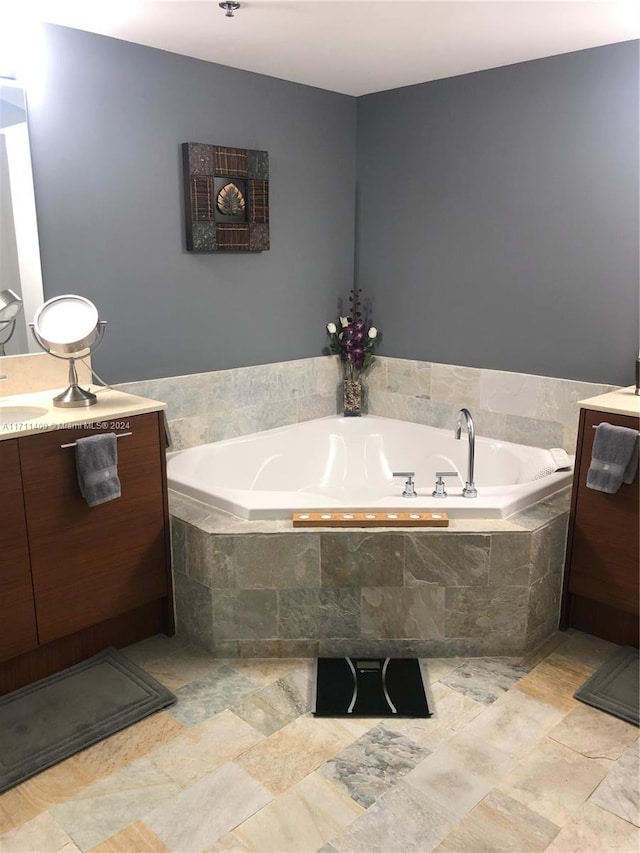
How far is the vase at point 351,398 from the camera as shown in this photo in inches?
158

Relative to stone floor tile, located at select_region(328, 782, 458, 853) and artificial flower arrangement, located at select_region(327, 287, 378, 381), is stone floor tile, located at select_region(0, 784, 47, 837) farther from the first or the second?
artificial flower arrangement, located at select_region(327, 287, 378, 381)

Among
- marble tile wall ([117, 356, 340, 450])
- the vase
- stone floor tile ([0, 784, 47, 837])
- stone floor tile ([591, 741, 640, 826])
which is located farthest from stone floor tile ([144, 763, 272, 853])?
the vase

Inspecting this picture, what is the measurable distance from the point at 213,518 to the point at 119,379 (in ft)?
2.94

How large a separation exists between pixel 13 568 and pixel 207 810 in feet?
3.22

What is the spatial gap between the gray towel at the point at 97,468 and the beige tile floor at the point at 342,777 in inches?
27.9

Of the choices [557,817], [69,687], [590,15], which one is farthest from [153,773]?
[590,15]

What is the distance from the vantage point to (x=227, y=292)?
11.5 feet

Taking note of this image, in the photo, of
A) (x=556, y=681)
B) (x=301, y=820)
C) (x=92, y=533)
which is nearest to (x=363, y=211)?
(x=92, y=533)

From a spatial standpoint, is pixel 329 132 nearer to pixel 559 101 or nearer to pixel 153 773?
pixel 559 101

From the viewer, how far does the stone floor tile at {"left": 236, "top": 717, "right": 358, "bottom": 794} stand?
6.72ft

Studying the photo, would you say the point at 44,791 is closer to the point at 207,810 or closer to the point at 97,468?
the point at 207,810

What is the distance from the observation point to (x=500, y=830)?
72.9 inches

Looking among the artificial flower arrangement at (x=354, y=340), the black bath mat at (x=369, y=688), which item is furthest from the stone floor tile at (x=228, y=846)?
the artificial flower arrangement at (x=354, y=340)

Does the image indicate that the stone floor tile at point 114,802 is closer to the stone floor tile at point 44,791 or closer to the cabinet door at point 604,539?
the stone floor tile at point 44,791
